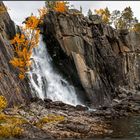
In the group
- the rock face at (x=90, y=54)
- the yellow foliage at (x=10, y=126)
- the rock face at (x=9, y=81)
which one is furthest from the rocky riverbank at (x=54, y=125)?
the rock face at (x=90, y=54)

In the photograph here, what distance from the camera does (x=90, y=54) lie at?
3159 inches

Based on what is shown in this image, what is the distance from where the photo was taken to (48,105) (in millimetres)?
54438

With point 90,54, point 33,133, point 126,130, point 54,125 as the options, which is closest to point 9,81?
point 54,125

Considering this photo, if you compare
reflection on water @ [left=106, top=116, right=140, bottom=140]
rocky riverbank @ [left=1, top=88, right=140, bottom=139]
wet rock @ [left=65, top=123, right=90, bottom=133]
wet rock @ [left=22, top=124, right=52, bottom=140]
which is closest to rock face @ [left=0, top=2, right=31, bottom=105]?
rocky riverbank @ [left=1, top=88, right=140, bottom=139]

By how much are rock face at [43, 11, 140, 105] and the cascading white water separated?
189 cm

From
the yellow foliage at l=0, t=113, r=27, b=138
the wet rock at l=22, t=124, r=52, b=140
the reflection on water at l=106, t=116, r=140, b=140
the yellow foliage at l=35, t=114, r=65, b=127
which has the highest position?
the yellow foliage at l=0, t=113, r=27, b=138

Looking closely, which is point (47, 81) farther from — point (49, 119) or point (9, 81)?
point (49, 119)

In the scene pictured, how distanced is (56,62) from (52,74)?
4.30m

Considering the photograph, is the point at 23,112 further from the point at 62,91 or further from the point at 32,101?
the point at 62,91

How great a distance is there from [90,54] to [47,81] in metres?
16.3

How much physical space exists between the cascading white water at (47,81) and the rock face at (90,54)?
1892 mm

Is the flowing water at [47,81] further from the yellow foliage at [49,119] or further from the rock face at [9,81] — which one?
the yellow foliage at [49,119]

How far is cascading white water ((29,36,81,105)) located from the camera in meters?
65.6

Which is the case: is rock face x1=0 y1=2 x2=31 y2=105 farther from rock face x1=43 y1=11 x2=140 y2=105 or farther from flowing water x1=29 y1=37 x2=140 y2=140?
rock face x1=43 y1=11 x2=140 y2=105
